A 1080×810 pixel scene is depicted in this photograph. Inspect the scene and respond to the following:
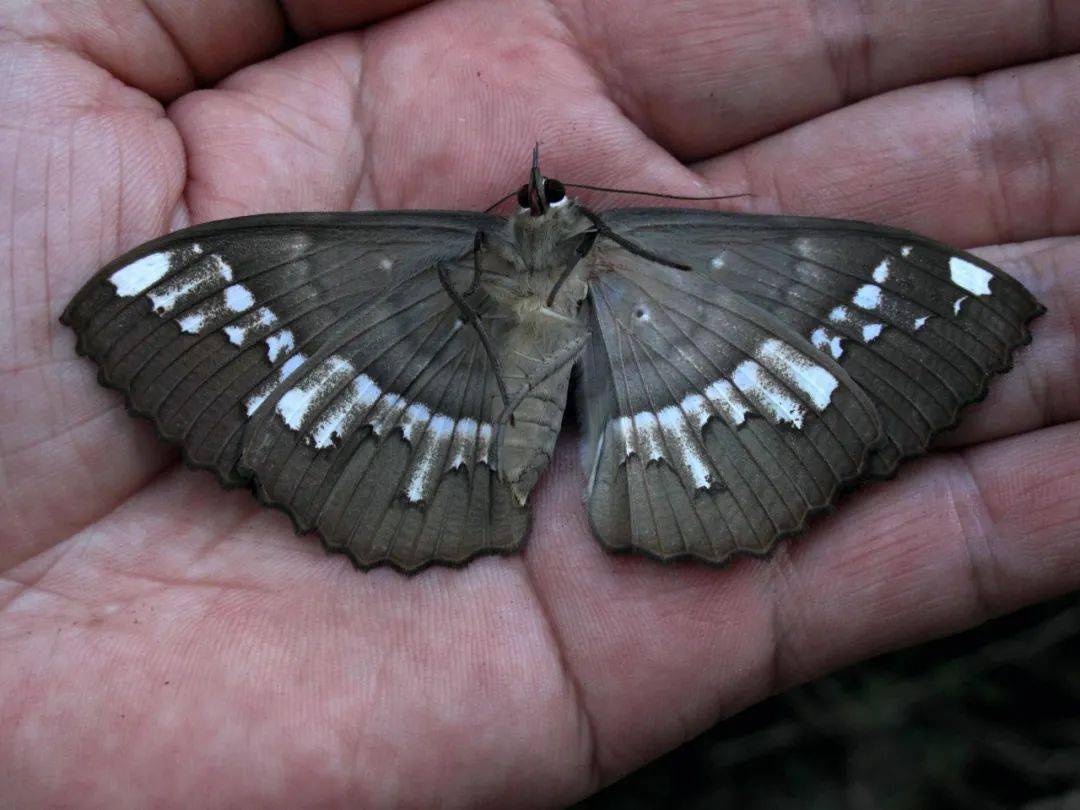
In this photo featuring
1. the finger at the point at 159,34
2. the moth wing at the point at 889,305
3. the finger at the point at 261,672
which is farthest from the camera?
the finger at the point at 159,34

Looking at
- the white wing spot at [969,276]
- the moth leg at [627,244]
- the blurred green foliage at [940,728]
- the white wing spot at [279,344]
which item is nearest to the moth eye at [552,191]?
the moth leg at [627,244]

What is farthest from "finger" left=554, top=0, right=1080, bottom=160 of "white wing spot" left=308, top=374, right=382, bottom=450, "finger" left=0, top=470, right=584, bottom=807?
"finger" left=0, top=470, right=584, bottom=807

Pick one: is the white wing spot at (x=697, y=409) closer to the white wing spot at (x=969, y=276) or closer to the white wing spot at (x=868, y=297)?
the white wing spot at (x=868, y=297)

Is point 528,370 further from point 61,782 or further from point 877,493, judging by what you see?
point 61,782

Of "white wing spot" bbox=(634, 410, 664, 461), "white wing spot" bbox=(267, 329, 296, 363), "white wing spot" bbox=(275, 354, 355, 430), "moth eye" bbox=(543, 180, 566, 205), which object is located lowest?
"white wing spot" bbox=(634, 410, 664, 461)

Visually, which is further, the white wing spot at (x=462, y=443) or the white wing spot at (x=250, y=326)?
the white wing spot at (x=462, y=443)

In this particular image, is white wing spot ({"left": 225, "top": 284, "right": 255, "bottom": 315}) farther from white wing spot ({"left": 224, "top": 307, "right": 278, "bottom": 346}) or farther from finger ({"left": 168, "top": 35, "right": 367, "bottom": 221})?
finger ({"left": 168, "top": 35, "right": 367, "bottom": 221})

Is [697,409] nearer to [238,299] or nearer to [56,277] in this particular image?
[238,299]
